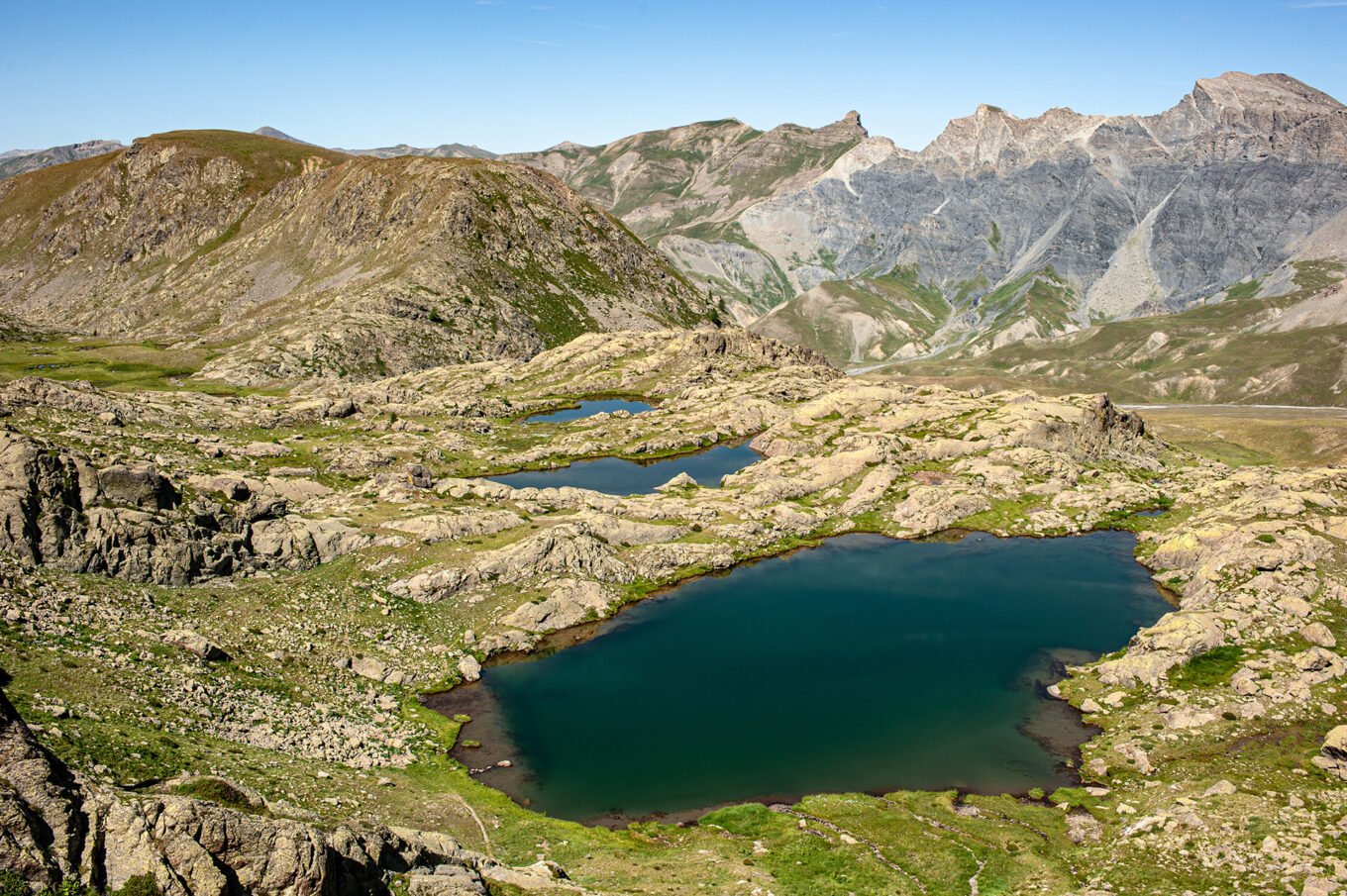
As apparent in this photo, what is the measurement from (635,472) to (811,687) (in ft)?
280

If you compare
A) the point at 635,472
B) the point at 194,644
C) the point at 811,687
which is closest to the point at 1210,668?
the point at 811,687

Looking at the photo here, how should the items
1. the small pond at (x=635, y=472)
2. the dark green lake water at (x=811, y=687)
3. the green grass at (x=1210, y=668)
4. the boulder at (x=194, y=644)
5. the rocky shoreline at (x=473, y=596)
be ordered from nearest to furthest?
the rocky shoreline at (x=473, y=596)
the dark green lake water at (x=811, y=687)
the boulder at (x=194, y=644)
the green grass at (x=1210, y=668)
the small pond at (x=635, y=472)

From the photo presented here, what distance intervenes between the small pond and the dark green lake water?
40.9m

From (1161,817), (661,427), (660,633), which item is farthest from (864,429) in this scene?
(1161,817)

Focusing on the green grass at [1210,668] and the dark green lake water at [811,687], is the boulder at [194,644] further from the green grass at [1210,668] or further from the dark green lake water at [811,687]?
the green grass at [1210,668]

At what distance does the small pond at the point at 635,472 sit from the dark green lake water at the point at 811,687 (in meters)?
40.9

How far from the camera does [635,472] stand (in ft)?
536

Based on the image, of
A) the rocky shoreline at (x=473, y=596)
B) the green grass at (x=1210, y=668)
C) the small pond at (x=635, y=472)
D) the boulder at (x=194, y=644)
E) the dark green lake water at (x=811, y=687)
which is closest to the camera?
the rocky shoreline at (x=473, y=596)

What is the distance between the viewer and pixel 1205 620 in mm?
83875

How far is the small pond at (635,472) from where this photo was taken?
15212cm

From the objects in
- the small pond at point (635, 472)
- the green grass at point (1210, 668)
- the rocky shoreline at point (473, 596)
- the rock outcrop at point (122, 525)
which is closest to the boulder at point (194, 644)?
the rocky shoreline at point (473, 596)

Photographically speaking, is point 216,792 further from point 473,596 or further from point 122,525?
point 473,596

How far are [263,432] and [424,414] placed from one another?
4126 centimetres

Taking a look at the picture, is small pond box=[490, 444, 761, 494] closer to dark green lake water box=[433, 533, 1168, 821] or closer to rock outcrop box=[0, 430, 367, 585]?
dark green lake water box=[433, 533, 1168, 821]
